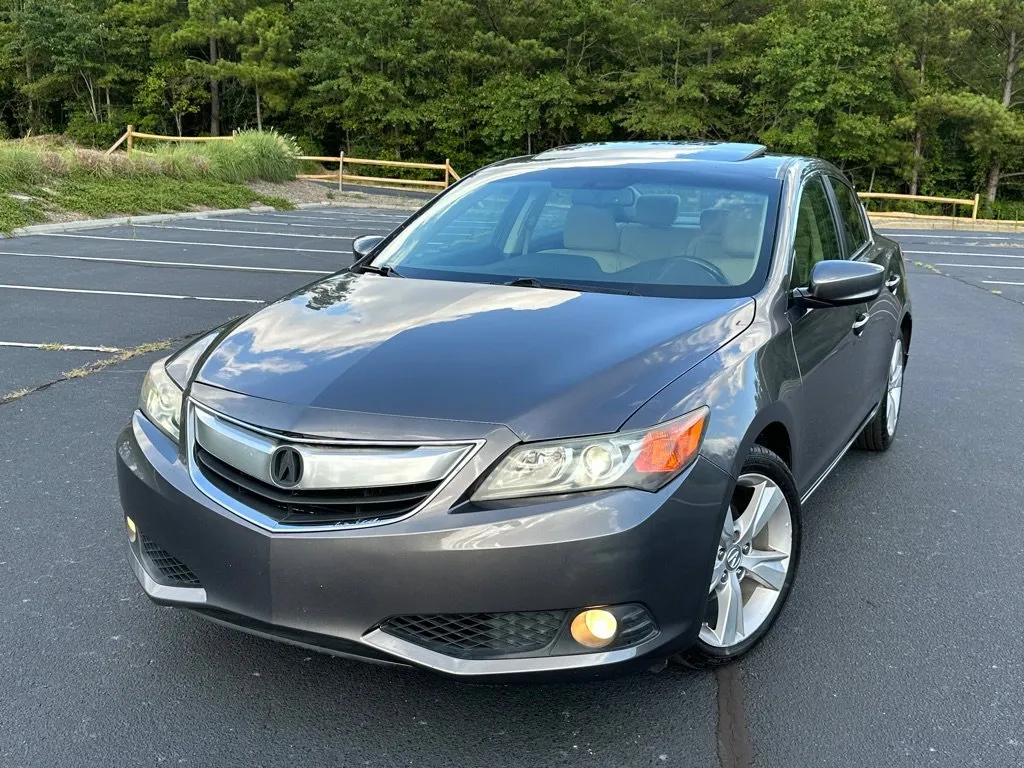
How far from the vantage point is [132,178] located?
1950 cm

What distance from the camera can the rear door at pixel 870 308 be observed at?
13.0 feet

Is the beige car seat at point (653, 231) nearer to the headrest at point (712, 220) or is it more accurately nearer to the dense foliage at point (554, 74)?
the headrest at point (712, 220)

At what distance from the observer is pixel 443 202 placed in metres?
4.09

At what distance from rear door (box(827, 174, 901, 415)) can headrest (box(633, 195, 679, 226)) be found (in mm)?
970

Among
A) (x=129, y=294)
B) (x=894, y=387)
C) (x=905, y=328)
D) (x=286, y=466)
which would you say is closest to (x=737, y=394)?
(x=286, y=466)

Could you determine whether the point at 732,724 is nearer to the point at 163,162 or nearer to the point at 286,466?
the point at 286,466

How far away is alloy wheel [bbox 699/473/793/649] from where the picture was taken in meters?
2.57

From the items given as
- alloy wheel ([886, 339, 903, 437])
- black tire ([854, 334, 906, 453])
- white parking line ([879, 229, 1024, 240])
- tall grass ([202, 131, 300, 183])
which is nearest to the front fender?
black tire ([854, 334, 906, 453])

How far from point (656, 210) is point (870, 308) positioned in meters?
1.15

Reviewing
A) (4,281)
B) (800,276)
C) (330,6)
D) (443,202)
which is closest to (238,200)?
(4,281)

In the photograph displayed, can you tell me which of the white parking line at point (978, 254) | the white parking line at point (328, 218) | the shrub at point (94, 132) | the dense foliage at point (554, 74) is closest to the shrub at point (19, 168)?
the white parking line at point (328, 218)

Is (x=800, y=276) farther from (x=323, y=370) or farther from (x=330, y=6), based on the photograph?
(x=330, y=6)

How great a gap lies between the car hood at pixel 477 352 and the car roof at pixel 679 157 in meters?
1.06

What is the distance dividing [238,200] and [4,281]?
10842 millimetres
